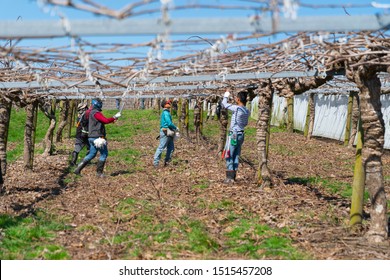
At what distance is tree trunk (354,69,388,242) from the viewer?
6016 millimetres

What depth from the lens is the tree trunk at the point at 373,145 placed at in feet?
19.7

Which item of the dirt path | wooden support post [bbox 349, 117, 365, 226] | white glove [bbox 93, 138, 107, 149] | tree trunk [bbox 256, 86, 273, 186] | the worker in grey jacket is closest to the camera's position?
the dirt path

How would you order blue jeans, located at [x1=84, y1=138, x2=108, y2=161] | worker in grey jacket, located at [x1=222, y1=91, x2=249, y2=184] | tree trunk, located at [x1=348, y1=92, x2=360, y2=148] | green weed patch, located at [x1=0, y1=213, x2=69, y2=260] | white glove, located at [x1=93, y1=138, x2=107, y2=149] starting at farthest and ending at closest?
tree trunk, located at [x1=348, y1=92, x2=360, y2=148], blue jeans, located at [x1=84, y1=138, x2=108, y2=161], white glove, located at [x1=93, y1=138, x2=107, y2=149], worker in grey jacket, located at [x1=222, y1=91, x2=249, y2=184], green weed patch, located at [x1=0, y1=213, x2=69, y2=260]

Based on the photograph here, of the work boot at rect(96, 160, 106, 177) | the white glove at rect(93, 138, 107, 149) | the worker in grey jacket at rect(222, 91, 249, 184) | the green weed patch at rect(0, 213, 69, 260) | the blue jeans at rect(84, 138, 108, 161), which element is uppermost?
the worker in grey jacket at rect(222, 91, 249, 184)

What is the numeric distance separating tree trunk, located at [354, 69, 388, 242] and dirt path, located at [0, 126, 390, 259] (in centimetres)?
30

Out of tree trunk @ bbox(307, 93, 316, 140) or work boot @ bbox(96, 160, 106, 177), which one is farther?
tree trunk @ bbox(307, 93, 316, 140)

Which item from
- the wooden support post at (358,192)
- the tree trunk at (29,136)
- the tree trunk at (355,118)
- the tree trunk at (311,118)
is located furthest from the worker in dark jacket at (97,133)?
the tree trunk at (311,118)

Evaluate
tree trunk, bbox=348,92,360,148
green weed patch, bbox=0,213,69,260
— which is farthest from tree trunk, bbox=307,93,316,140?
green weed patch, bbox=0,213,69,260

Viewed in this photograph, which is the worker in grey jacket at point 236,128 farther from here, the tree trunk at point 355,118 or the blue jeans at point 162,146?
the tree trunk at point 355,118

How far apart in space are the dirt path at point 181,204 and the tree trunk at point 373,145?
0.98 ft

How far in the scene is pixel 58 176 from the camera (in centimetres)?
1148

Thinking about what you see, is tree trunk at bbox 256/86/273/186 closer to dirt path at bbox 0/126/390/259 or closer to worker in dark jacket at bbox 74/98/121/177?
dirt path at bbox 0/126/390/259

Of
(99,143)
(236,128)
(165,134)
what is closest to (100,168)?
(99,143)

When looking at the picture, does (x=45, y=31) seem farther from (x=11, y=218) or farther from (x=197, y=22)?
(x=11, y=218)
